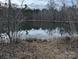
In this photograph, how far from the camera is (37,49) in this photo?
1828 mm

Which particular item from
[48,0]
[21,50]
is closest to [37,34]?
[21,50]

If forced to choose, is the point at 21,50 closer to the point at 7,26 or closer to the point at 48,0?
the point at 7,26

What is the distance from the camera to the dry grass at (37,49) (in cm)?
179

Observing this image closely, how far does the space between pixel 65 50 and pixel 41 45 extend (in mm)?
252

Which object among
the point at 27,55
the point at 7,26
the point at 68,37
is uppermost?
the point at 7,26

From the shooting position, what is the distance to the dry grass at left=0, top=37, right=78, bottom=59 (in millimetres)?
1792

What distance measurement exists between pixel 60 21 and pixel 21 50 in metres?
0.51

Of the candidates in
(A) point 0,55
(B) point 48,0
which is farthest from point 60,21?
(A) point 0,55

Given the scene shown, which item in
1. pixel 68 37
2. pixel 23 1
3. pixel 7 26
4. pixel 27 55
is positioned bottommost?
pixel 27 55

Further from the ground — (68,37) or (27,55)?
(68,37)

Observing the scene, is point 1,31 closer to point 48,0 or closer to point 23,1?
point 23,1

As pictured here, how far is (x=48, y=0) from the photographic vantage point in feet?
5.72

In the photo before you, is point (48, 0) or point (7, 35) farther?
point (7, 35)

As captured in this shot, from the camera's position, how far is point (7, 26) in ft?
6.00
